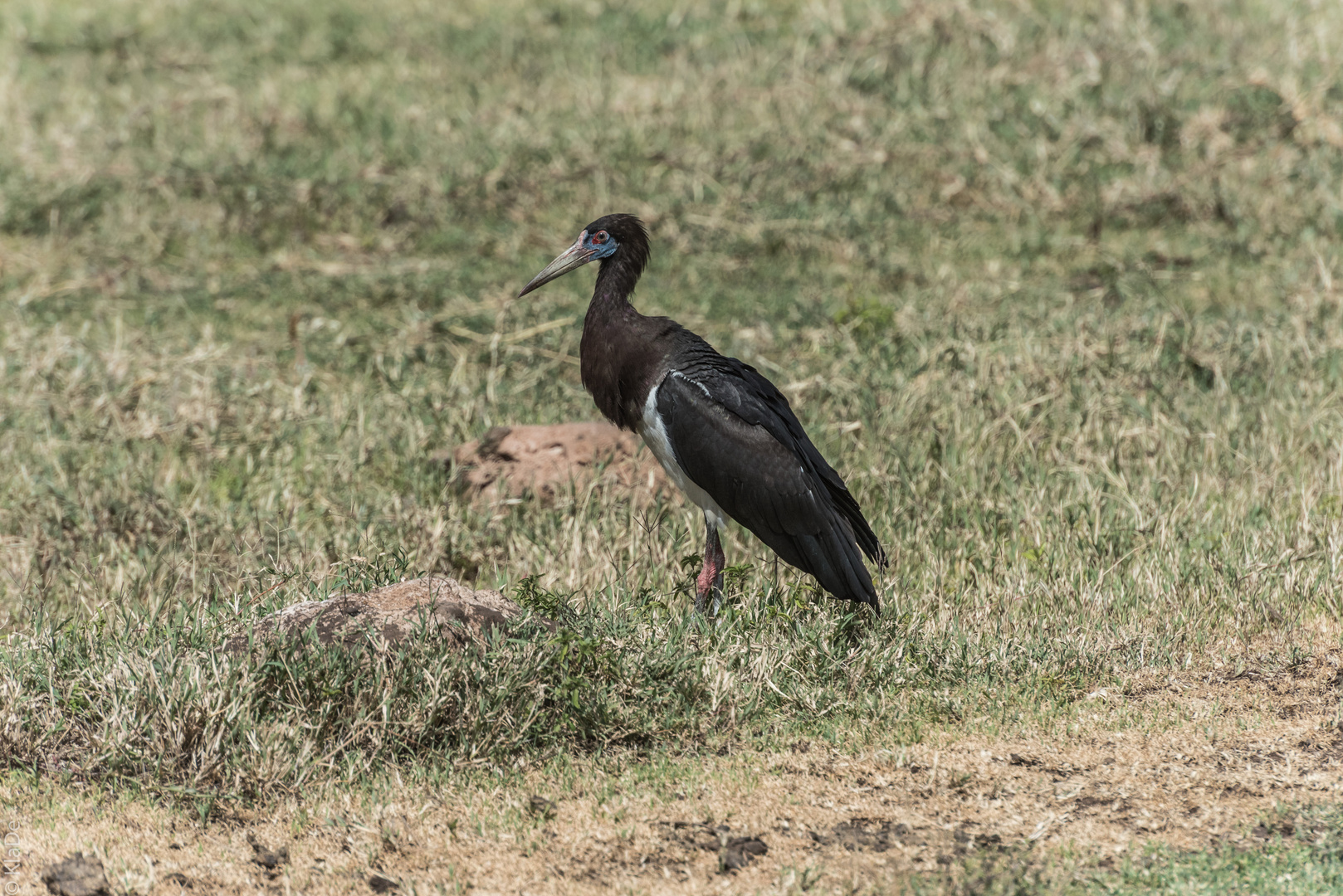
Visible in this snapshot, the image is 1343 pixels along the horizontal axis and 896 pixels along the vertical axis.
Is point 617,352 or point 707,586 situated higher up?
point 617,352

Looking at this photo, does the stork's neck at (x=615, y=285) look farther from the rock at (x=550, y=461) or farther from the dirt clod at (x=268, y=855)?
the dirt clod at (x=268, y=855)

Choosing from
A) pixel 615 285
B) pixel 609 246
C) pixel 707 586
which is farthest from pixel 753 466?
pixel 609 246

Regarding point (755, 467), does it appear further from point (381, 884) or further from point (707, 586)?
point (381, 884)

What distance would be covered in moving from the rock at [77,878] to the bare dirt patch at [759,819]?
51mm

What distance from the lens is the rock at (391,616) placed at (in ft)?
14.2

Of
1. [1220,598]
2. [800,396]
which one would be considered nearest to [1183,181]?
[800,396]

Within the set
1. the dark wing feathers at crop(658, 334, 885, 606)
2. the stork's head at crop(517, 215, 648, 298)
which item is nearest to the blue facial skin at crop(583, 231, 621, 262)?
the stork's head at crop(517, 215, 648, 298)

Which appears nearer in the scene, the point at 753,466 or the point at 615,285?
the point at 753,466

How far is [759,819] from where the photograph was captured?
3.87 metres

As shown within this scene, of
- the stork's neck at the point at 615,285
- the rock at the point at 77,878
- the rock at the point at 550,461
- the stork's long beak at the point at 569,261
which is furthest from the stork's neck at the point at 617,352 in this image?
the rock at the point at 77,878

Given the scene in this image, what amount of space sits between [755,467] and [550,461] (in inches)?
63.5

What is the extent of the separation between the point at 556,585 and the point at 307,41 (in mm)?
9549

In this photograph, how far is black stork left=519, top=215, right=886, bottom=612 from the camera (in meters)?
5.18

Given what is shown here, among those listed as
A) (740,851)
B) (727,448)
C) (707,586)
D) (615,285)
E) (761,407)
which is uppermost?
(615,285)
